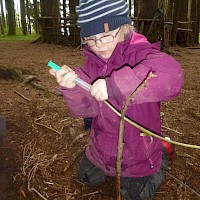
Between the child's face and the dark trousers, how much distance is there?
3.09 feet

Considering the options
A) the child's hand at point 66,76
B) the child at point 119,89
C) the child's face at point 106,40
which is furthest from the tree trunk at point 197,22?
the child's hand at point 66,76

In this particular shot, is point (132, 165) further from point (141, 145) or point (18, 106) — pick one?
point (18, 106)

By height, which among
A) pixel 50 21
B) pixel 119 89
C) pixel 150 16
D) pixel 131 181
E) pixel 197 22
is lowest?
pixel 131 181

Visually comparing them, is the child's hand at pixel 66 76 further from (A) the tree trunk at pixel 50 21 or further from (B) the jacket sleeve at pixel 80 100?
(A) the tree trunk at pixel 50 21

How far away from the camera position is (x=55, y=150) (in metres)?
2.50

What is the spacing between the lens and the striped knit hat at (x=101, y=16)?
5.28 feet

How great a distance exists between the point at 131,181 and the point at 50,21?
32.8 ft

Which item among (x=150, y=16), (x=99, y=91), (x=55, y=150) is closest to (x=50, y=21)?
(x=150, y=16)

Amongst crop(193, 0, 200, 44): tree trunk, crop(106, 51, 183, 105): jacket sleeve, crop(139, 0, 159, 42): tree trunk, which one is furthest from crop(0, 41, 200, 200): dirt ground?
crop(193, 0, 200, 44): tree trunk

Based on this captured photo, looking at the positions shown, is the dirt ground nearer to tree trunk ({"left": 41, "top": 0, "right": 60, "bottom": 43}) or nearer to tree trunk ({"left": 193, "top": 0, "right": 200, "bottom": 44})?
tree trunk ({"left": 41, "top": 0, "right": 60, "bottom": 43})

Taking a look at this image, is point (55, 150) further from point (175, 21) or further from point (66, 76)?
point (175, 21)

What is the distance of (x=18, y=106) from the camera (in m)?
3.34

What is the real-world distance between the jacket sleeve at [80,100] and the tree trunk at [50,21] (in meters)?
9.51

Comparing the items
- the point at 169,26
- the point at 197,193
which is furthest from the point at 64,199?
the point at 169,26
